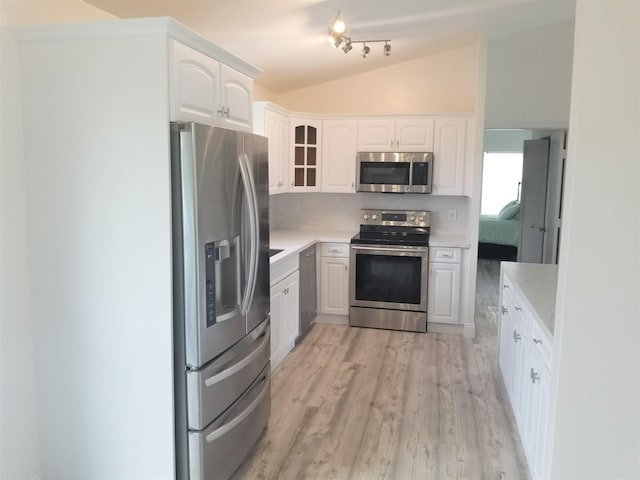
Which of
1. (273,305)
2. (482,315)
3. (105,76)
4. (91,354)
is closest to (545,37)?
(482,315)

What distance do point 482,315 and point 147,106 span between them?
4.47 metres

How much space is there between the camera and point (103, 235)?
6.89ft

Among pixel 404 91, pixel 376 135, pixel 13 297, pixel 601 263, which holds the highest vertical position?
pixel 404 91

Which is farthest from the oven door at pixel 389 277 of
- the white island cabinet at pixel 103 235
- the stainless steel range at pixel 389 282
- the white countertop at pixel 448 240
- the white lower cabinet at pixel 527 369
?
the white island cabinet at pixel 103 235

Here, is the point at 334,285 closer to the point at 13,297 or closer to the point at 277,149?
the point at 277,149

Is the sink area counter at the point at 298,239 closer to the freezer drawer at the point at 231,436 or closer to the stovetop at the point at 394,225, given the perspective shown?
the stovetop at the point at 394,225

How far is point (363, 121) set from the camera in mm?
5027

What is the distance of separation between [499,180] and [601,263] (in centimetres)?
950

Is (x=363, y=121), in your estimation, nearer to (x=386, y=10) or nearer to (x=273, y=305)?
(x=386, y=10)

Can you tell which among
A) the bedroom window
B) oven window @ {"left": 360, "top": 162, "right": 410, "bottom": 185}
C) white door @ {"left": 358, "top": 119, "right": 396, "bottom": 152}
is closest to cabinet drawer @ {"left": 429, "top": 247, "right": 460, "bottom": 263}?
oven window @ {"left": 360, "top": 162, "right": 410, "bottom": 185}

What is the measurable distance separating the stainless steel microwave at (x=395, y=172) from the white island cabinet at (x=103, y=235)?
115 inches

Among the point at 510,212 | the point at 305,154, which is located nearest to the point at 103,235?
the point at 305,154

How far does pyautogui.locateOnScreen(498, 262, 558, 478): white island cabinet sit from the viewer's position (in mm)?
2166

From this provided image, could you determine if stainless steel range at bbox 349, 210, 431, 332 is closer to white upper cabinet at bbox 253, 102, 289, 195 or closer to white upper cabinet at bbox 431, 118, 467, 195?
white upper cabinet at bbox 431, 118, 467, 195
